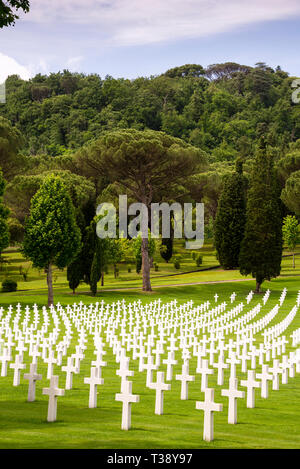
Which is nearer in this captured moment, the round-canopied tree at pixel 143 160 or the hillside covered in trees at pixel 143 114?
the round-canopied tree at pixel 143 160

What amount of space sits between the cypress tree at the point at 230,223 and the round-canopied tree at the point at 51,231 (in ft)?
74.4

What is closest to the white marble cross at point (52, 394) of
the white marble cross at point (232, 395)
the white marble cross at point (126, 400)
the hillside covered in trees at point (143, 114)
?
the white marble cross at point (126, 400)

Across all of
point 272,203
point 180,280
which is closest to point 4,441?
point 272,203

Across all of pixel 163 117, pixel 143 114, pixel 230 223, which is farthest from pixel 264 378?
pixel 163 117

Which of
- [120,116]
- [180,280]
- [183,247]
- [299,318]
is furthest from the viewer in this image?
[120,116]

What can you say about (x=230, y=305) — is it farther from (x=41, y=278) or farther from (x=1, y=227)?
(x=41, y=278)

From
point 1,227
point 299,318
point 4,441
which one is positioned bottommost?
point 299,318

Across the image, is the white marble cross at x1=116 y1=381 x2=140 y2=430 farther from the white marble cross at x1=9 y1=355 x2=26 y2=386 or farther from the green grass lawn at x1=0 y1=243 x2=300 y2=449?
the white marble cross at x1=9 y1=355 x2=26 y2=386

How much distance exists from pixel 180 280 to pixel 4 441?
175 ft

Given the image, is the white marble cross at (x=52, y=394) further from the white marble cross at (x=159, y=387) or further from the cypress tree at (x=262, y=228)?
the cypress tree at (x=262, y=228)

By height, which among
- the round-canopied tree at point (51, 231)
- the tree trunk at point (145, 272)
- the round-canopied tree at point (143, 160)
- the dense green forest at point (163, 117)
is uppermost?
the dense green forest at point (163, 117)

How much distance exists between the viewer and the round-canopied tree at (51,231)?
42719 millimetres

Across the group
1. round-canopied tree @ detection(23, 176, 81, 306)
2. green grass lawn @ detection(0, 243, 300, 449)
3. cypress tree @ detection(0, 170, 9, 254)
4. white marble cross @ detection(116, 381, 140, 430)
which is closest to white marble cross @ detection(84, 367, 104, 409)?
green grass lawn @ detection(0, 243, 300, 449)
